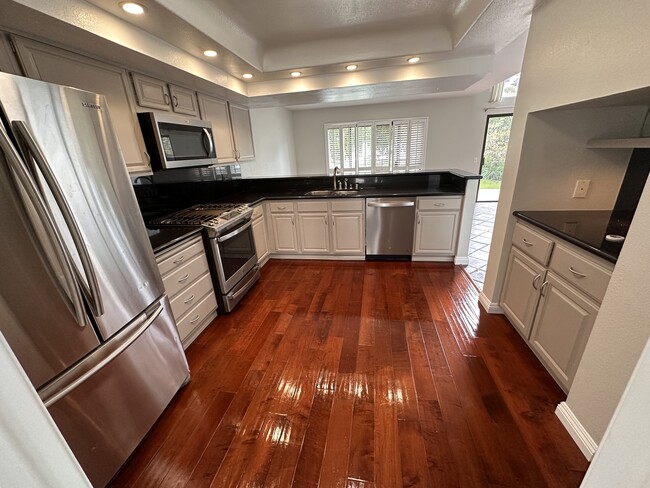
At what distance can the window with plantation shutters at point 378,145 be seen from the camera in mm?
6453

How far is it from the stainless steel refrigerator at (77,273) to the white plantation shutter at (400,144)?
6245 millimetres

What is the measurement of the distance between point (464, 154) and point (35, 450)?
7.51 meters

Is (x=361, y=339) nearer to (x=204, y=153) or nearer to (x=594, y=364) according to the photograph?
(x=594, y=364)

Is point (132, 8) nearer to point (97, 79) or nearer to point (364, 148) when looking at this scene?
point (97, 79)

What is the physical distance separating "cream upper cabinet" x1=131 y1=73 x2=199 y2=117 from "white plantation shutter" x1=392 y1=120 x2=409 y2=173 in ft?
16.9

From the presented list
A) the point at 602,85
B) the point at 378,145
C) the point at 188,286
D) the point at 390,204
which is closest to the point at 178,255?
the point at 188,286

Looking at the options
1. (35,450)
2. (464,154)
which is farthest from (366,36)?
(464,154)

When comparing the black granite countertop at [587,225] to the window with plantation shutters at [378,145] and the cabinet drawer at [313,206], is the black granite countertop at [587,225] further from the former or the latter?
the window with plantation shutters at [378,145]

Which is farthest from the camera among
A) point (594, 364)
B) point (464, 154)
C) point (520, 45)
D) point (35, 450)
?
point (464, 154)

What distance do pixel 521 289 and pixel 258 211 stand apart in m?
2.77

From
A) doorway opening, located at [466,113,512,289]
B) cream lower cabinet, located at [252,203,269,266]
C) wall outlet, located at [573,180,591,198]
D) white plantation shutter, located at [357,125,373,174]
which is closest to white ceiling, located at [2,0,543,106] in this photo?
wall outlet, located at [573,180,591,198]

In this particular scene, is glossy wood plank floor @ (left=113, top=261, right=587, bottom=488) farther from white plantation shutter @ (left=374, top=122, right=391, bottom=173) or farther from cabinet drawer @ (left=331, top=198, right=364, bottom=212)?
white plantation shutter @ (left=374, top=122, right=391, bottom=173)

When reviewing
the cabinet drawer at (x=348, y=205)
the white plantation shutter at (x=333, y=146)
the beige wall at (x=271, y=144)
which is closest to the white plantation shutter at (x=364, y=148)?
the white plantation shutter at (x=333, y=146)

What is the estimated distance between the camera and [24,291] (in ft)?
3.06
